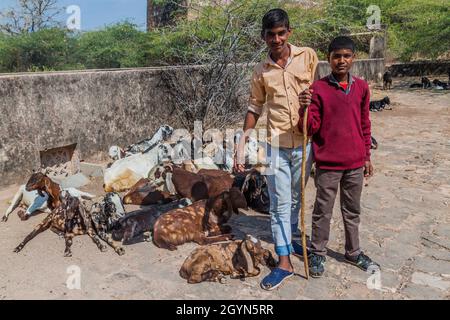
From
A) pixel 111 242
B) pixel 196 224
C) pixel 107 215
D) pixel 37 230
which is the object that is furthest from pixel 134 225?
pixel 37 230

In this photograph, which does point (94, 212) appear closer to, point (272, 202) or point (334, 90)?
point (272, 202)

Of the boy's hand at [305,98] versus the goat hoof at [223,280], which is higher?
the boy's hand at [305,98]

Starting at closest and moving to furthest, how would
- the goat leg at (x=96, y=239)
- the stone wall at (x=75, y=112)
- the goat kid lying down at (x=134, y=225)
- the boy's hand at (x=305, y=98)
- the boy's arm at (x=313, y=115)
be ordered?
the boy's hand at (x=305, y=98) → the boy's arm at (x=313, y=115) → the goat leg at (x=96, y=239) → the goat kid lying down at (x=134, y=225) → the stone wall at (x=75, y=112)

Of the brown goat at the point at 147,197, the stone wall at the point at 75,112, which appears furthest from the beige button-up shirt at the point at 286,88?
the stone wall at the point at 75,112

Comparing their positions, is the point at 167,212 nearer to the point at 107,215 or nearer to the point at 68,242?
the point at 107,215

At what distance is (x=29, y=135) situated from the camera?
547 cm

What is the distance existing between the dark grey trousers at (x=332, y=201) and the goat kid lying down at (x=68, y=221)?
1.97 m

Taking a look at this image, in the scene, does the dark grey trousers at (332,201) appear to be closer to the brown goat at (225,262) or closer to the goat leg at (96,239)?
the brown goat at (225,262)

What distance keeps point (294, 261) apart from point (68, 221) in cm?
211

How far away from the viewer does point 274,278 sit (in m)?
3.15

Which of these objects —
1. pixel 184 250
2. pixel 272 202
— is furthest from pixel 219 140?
pixel 272 202

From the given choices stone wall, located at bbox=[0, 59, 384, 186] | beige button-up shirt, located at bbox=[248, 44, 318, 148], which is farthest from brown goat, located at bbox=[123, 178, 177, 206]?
beige button-up shirt, located at bbox=[248, 44, 318, 148]

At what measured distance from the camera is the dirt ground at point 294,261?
10.2ft

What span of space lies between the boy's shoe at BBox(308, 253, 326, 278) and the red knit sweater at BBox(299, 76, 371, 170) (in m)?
0.71
